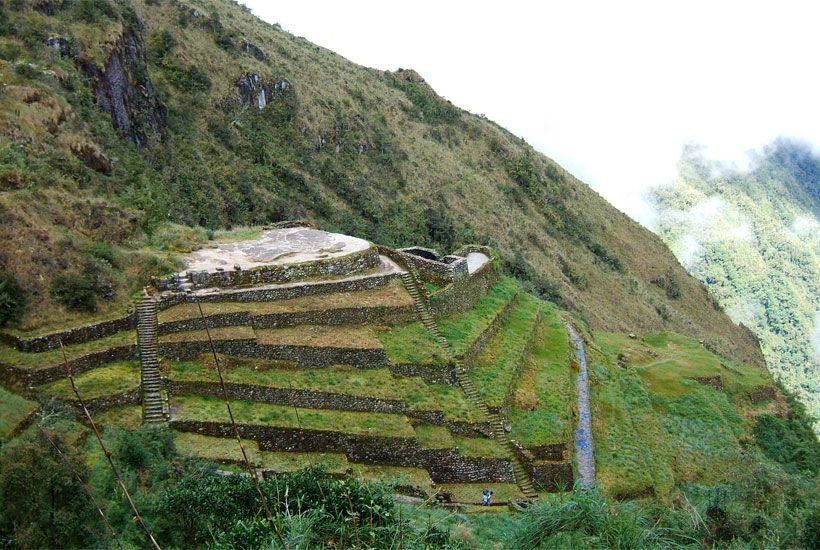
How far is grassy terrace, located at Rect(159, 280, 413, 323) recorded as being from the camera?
920 inches

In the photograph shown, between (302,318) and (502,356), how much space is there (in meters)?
8.69

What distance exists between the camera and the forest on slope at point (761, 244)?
105062mm

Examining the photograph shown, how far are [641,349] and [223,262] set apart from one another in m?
26.9

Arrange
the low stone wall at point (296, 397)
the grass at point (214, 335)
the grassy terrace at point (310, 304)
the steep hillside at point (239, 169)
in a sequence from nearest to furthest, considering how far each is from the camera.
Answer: the low stone wall at point (296, 397) < the grass at point (214, 335) < the grassy terrace at point (310, 304) < the steep hillside at point (239, 169)

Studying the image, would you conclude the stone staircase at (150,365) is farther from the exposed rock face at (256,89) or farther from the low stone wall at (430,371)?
the exposed rock face at (256,89)

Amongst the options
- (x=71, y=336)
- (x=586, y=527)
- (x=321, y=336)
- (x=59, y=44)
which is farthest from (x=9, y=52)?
(x=586, y=527)

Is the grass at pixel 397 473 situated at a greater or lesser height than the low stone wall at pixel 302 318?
lesser

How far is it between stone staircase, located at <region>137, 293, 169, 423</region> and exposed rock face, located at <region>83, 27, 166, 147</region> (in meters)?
18.5

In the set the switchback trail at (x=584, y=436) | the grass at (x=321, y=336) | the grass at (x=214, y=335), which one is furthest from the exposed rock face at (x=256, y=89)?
the switchback trail at (x=584, y=436)

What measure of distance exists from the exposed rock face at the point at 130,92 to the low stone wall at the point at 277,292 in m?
18.0

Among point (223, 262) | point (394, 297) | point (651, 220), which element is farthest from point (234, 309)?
point (651, 220)

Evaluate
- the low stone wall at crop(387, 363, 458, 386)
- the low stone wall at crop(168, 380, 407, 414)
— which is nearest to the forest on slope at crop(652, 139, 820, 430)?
the low stone wall at crop(387, 363, 458, 386)

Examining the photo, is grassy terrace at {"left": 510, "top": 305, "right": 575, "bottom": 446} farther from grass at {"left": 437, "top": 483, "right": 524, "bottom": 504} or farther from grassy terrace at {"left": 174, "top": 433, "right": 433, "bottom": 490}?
grassy terrace at {"left": 174, "top": 433, "right": 433, "bottom": 490}

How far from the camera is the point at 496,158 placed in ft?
276
